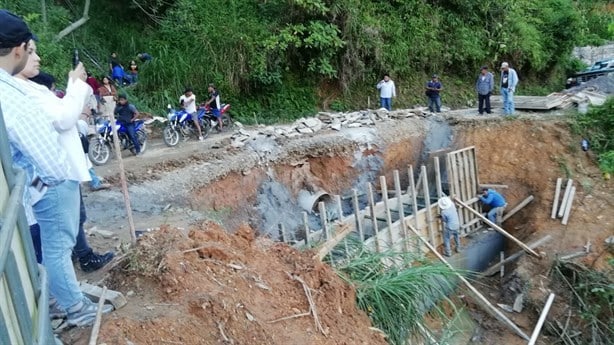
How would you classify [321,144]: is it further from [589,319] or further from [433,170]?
[589,319]

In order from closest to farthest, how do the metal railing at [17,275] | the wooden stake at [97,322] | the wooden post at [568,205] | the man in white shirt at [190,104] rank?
the metal railing at [17,275] → the wooden stake at [97,322] → the wooden post at [568,205] → the man in white shirt at [190,104]

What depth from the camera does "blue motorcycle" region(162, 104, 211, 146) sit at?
409 inches

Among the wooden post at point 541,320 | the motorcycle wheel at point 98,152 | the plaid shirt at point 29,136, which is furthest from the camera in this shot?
the motorcycle wheel at point 98,152

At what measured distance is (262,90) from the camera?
14.3 meters

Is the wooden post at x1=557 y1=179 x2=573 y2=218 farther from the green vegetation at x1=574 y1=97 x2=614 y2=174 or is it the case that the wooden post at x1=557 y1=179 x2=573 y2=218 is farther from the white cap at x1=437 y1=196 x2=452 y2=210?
the white cap at x1=437 y1=196 x2=452 y2=210

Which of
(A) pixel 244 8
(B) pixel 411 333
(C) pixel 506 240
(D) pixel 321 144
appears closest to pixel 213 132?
(D) pixel 321 144

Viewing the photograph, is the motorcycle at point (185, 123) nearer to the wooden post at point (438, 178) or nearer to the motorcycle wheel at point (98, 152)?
the motorcycle wheel at point (98, 152)

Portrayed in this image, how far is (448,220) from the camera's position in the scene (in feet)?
31.9

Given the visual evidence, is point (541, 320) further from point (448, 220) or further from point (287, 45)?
point (287, 45)

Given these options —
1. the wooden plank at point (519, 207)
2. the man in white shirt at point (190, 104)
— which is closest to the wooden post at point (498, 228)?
the wooden plank at point (519, 207)

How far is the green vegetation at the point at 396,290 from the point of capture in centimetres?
469

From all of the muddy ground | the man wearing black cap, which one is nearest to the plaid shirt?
the man wearing black cap

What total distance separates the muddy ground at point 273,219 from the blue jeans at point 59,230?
391mm

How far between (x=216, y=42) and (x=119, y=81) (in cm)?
283
